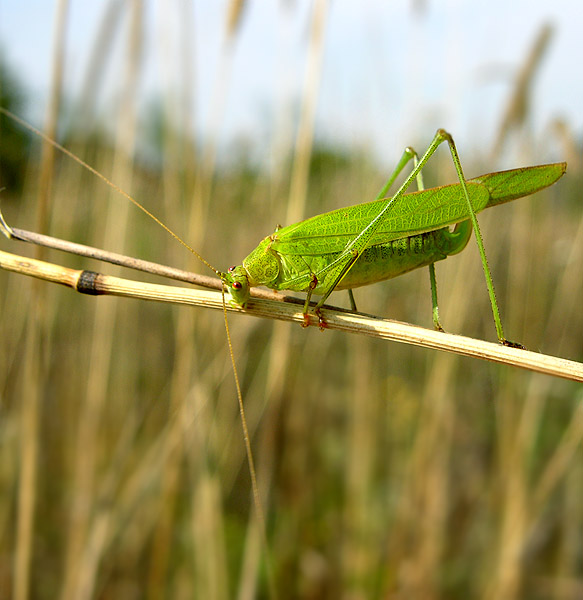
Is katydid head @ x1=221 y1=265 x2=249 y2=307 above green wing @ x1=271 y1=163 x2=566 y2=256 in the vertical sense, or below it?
below

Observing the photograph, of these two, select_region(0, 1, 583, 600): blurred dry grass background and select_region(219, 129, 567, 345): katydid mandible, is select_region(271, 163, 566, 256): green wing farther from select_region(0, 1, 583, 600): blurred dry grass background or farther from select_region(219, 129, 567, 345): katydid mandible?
select_region(0, 1, 583, 600): blurred dry grass background

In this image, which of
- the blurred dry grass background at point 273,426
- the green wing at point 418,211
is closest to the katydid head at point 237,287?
the green wing at point 418,211

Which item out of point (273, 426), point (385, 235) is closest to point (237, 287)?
point (385, 235)

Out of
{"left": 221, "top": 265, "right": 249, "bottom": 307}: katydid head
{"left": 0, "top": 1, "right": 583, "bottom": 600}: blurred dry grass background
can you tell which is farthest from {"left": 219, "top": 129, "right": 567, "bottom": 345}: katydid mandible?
{"left": 0, "top": 1, "right": 583, "bottom": 600}: blurred dry grass background

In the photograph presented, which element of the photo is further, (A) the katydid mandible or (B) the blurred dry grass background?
(B) the blurred dry grass background

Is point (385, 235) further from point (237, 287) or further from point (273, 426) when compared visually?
point (273, 426)

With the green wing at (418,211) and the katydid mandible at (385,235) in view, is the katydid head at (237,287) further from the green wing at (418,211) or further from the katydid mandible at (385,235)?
the green wing at (418,211)

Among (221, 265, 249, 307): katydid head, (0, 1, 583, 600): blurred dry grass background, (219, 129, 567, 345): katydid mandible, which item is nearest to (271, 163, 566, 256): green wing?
(219, 129, 567, 345): katydid mandible
